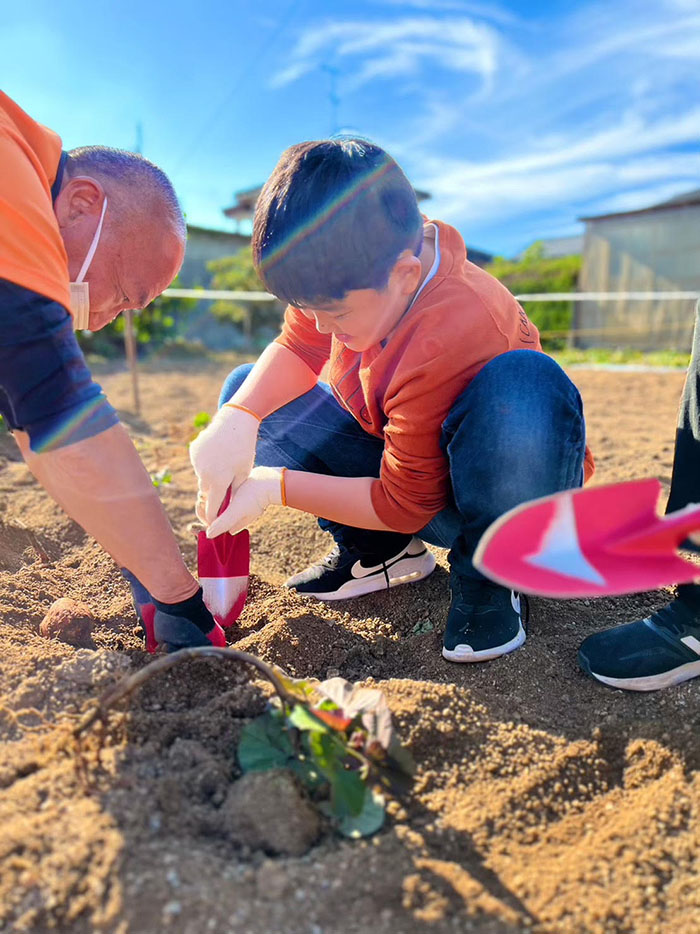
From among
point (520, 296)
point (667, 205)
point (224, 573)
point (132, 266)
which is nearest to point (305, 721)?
point (224, 573)

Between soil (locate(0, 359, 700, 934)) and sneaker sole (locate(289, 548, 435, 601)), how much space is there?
0.23 feet

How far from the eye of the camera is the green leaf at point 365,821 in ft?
3.30

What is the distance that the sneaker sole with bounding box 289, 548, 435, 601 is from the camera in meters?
1.88

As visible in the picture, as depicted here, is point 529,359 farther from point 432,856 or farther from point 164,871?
point 164,871

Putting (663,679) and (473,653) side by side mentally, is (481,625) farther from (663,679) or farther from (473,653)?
(663,679)

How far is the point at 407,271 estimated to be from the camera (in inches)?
54.5

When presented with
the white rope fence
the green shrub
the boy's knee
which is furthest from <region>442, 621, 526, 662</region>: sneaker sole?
the green shrub

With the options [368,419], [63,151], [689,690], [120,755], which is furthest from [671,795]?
[63,151]

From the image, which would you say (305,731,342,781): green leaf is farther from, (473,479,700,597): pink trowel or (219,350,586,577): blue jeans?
(219,350,586,577): blue jeans

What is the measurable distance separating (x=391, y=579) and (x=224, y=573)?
18.3 inches

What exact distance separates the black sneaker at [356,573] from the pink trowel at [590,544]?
3.09ft

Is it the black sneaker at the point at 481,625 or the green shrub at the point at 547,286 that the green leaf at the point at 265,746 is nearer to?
the black sneaker at the point at 481,625

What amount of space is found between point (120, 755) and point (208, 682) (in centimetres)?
27

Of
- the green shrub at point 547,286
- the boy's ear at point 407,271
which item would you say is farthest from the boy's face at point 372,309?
the green shrub at point 547,286
